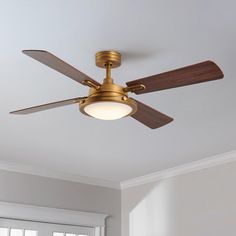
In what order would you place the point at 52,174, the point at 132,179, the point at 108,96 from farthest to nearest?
the point at 132,179 < the point at 52,174 < the point at 108,96

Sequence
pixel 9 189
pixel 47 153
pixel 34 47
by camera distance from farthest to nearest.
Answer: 1. pixel 9 189
2. pixel 47 153
3. pixel 34 47

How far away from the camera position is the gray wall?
186 inches

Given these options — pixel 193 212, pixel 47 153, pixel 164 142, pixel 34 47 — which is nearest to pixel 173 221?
pixel 193 212

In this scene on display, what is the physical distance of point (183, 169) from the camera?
4758 mm

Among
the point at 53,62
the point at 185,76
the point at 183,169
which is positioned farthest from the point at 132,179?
the point at 53,62

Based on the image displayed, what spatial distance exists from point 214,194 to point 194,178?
1.03ft

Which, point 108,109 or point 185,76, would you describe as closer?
point 185,76

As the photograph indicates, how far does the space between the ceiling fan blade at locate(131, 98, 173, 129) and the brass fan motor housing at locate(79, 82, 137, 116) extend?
0.56ft

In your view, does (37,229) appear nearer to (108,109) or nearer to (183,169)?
(183,169)

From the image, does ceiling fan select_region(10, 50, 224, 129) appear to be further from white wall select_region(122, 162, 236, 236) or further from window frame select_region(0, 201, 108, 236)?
window frame select_region(0, 201, 108, 236)

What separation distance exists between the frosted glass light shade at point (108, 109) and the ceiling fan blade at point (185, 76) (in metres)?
0.12

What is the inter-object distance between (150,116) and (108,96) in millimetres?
415

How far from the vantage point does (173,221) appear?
187 inches

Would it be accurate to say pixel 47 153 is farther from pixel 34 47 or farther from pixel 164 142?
pixel 34 47
